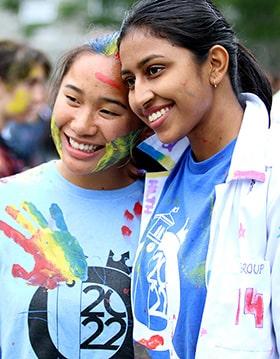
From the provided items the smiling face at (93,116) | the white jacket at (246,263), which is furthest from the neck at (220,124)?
the smiling face at (93,116)

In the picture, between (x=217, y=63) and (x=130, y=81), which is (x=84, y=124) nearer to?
(x=130, y=81)

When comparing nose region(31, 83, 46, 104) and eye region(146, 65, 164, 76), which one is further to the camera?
nose region(31, 83, 46, 104)

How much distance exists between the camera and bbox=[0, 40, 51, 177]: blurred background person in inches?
215

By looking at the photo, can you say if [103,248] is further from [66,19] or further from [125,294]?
[66,19]

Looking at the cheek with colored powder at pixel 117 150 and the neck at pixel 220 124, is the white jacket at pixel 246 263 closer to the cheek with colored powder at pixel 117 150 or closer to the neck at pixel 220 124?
the neck at pixel 220 124

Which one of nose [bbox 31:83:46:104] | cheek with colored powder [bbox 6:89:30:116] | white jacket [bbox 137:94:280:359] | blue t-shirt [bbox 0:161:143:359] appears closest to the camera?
white jacket [bbox 137:94:280:359]

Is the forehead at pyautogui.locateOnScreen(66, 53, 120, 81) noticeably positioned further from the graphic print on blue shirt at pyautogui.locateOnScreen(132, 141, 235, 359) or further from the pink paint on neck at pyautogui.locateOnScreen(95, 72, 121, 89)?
the graphic print on blue shirt at pyautogui.locateOnScreen(132, 141, 235, 359)

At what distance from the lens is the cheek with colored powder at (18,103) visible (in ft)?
19.4

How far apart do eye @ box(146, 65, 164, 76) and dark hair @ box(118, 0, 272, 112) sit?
0.08 metres

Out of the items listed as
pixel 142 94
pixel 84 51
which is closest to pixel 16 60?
pixel 84 51

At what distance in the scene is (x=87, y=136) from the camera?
9.68ft

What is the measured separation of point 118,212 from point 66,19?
15.5m

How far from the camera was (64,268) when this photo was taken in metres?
2.94

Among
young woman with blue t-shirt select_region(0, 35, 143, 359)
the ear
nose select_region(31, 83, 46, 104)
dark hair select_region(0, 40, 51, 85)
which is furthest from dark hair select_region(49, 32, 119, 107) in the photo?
nose select_region(31, 83, 46, 104)
